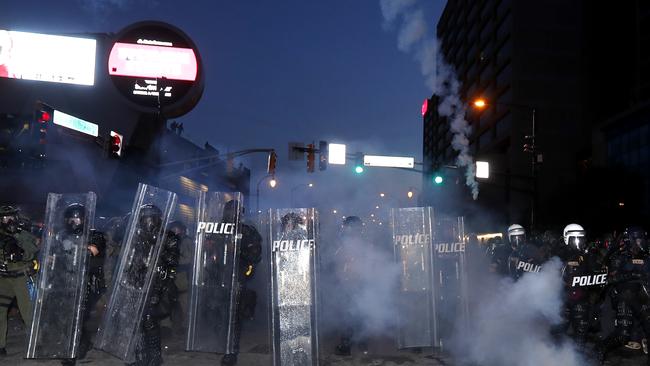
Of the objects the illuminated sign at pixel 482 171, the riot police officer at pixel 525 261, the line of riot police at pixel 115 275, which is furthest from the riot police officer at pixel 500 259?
the illuminated sign at pixel 482 171

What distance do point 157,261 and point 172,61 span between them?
12764mm

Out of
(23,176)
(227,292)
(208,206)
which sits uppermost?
(23,176)

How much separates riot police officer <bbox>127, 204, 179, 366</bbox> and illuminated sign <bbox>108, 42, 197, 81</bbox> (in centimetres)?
1230

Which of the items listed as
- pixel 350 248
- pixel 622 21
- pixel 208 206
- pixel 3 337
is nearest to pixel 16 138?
pixel 3 337

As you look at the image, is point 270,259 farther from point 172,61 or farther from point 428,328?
point 172,61

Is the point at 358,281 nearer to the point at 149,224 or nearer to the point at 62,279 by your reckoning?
the point at 149,224

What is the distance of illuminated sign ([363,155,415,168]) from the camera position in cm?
2165

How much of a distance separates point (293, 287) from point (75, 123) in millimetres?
17493

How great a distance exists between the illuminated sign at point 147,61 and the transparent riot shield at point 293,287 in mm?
12834

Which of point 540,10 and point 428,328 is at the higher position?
point 540,10

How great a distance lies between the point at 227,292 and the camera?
585 cm

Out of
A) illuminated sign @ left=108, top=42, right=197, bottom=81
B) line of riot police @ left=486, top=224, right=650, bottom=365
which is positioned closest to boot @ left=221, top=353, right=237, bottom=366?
line of riot police @ left=486, top=224, right=650, bottom=365

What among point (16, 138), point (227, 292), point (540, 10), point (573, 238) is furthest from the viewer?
point (540, 10)

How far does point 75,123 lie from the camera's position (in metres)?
19.9
